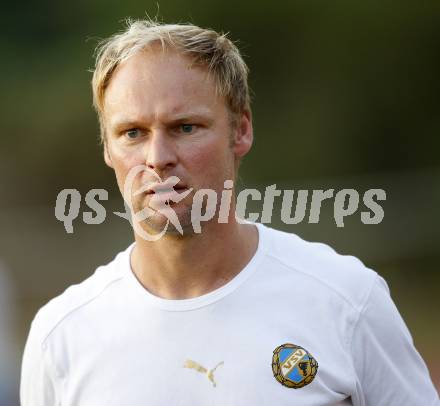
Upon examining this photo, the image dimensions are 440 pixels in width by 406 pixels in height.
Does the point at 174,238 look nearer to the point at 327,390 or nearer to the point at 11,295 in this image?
the point at 327,390

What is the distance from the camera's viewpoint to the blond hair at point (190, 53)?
3039mm

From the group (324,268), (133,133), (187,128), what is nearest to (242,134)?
(187,128)

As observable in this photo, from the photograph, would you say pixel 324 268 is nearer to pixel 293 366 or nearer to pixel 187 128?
pixel 293 366

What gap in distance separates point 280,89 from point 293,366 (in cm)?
1087

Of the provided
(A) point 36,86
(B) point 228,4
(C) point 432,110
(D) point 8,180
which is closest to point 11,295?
(D) point 8,180

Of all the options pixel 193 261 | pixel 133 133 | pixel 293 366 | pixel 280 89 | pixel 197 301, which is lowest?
pixel 293 366

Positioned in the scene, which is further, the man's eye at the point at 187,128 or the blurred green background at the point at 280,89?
the blurred green background at the point at 280,89

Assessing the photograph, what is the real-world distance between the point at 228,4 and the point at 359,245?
15.0 feet

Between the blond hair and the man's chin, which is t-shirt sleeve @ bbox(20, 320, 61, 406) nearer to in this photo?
the man's chin

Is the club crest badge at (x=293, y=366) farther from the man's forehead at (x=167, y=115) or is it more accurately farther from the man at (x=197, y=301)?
the man's forehead at (x=167, y=115)

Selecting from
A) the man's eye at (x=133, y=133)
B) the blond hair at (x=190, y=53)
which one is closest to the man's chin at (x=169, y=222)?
the man's eye at (x=133, y=133)

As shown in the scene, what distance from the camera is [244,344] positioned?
288 centimetres

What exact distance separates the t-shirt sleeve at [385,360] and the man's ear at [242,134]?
25.7 inches

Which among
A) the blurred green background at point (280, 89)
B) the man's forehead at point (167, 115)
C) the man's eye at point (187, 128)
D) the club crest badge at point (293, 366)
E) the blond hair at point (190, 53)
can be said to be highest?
the blurred green background at point (280, 89)
